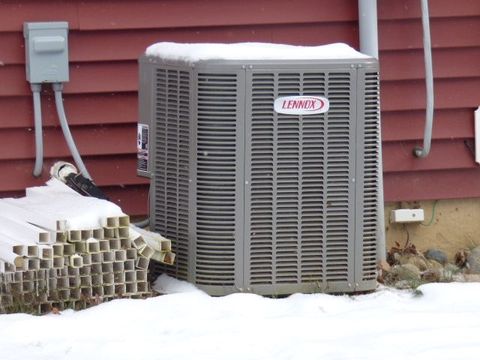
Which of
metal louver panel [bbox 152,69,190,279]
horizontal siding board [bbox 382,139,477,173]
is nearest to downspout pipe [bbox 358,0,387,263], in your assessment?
horizontal siding board [bbox 382,139,477,173]

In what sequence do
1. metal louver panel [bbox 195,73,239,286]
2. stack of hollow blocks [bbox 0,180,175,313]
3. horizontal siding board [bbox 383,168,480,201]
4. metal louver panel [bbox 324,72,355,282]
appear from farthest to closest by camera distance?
horizontal siding board [bbox 383,168,480,201]
metal louver panel [bbox 324,72,355,282]
metal louver panel [bbox 195,73,239,286]
stack of hollow blocks [bbox 0,180,175,313]

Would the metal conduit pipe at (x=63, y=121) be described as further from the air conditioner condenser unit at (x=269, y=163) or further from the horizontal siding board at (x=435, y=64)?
the horizontal siding board at (x=435, y=64)

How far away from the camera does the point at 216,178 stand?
7734 mm

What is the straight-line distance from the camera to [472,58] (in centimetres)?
904

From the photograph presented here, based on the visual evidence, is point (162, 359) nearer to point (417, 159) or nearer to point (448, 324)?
point (448, 324)

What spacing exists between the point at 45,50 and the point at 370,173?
190 centimetres

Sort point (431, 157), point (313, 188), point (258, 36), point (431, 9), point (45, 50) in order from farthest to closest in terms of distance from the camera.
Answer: point (431, 157) → point (431, 9) → point (258, 36) → point (45, 50) → point (313, 188)

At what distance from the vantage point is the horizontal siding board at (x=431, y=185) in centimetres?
905

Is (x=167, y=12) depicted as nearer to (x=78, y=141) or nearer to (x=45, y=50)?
(x=45, y=50)

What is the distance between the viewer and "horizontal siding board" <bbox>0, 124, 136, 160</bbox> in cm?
844

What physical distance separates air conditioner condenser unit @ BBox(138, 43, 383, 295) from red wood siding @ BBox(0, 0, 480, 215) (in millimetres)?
638

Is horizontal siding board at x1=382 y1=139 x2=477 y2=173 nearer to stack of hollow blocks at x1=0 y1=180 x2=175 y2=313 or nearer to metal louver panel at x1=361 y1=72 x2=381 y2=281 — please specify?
metal louver panel at x1=361 y1=72 x2=381 y2=281

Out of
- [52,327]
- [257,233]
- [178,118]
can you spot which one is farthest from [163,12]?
[52,327]

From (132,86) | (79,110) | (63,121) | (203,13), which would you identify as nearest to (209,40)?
(203,13)
